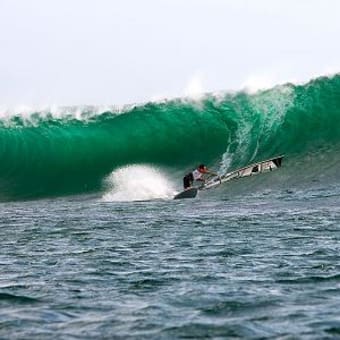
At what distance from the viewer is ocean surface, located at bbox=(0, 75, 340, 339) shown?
7.77 metres

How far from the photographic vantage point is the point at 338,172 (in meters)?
25.5

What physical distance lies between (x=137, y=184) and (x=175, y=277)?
19.4 meters

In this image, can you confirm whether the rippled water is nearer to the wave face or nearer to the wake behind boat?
the wake behind boat

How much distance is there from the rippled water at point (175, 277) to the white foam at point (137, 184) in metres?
10.1

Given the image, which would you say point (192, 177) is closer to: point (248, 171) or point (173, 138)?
point (248, 171)

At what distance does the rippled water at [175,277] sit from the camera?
739 cm

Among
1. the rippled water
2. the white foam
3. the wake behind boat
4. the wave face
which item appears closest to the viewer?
the rippled water

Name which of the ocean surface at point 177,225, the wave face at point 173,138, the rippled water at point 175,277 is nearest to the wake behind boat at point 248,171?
the ocean surface at point 177,225

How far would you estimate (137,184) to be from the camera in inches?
1147

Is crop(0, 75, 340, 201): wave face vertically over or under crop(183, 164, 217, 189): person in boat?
over

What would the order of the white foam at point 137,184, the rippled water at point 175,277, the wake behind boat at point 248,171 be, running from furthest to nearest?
the white foam at point 137,184, the wake behind boat at point 248,171, the rippled water at point 175,277

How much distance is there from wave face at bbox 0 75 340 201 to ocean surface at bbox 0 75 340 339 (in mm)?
94

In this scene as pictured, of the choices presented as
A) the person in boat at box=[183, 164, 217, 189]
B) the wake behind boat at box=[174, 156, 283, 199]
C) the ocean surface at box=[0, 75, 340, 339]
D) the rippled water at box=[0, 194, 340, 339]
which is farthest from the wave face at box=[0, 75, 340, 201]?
the rippled water at box=[0, 194, 340, 339]

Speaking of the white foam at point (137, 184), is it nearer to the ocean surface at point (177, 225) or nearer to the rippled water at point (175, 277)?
the ocean surface at point (177, 225)
